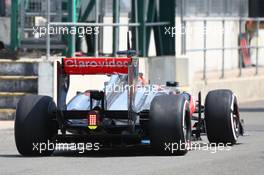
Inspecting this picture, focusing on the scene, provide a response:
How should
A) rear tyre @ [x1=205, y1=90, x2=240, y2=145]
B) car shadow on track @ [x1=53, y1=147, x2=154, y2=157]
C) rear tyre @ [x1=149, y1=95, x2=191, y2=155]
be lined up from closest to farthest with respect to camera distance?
1. rear tyre @ [x1=149, y1=95, x2=191, y2=155]
2. car shadow on track @ [x1=53, y1=147, x2=154, y2=157]
3. rear tyre @ [x1=205, y1=90, x2=240, y2=145]

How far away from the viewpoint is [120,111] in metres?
13.4

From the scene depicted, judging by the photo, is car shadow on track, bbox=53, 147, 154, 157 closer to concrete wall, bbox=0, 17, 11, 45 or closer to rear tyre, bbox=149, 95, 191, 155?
rear tyre, bbox=149, 95, 191, 155

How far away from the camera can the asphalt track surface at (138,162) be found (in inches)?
451

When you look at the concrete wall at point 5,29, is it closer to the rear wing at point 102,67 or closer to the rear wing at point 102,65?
the rear wing at point 102,67

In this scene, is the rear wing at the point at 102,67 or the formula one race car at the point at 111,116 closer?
the formula one race car at the point at 111,116

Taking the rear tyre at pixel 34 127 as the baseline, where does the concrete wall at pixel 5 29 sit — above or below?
above

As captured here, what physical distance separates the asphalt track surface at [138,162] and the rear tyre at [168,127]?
144 mm

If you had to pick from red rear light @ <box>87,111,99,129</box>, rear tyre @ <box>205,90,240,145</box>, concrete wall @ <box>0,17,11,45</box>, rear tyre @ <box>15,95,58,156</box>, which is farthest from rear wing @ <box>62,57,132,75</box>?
concrete wall @ <box>0,17,11,45</box>

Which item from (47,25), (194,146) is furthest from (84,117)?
(47,25)

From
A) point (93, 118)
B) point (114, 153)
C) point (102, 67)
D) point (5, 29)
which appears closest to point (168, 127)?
point (93, 118)

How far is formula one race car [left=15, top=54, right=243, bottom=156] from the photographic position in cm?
1305

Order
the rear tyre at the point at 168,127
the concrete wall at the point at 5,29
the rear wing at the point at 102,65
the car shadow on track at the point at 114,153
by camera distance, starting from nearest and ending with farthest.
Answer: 1. the rear tyre at the point at 168,127
2. the rear wing at the point at 102,65
3. the car shadow on track at the point at 114,153
4. the concrete wall at the point at 5,29

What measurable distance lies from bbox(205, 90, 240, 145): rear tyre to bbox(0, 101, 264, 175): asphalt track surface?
28 centimetres

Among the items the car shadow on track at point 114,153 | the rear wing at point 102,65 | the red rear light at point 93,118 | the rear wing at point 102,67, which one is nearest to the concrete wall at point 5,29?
the car shadow on track at point 114,153
